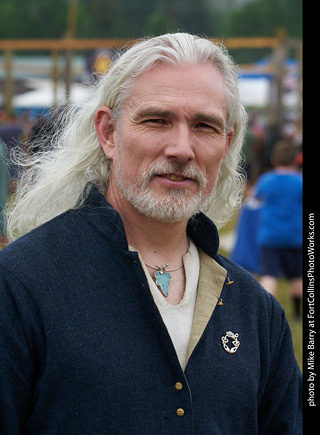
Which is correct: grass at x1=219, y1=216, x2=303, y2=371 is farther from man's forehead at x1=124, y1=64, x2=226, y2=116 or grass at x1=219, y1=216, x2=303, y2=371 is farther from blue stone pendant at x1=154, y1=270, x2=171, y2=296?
man's forehead at x1=124, y1=64, x2=226, y2=116

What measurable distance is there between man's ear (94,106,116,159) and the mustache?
0.20 metres

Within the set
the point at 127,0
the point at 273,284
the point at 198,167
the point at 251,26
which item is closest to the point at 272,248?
the point at 273,284

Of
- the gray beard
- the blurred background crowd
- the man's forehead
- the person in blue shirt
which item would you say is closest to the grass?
the person in blue shirt

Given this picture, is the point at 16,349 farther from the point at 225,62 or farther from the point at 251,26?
the point at 251,26

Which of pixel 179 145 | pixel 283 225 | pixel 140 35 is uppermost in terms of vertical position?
pixel 140 35

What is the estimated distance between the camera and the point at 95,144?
225 centimetres

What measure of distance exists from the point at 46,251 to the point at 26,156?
86 cm

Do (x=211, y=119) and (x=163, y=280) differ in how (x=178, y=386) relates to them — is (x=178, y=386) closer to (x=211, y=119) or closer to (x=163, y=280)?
(x=163, y=280)

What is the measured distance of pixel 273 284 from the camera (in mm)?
7082

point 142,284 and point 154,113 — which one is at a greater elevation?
point 154,113

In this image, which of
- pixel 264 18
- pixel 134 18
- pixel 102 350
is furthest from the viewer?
pixel 134 18

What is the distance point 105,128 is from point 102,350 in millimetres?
703

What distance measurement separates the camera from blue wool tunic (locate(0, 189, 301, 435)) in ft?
5.85

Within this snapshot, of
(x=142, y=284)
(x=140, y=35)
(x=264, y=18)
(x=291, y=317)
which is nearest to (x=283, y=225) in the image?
(x=291, y=317)
